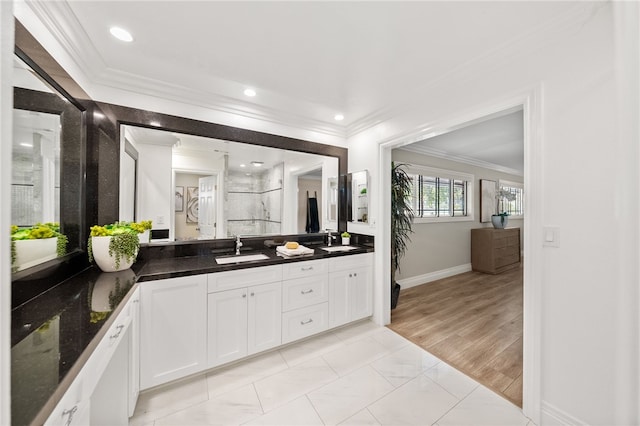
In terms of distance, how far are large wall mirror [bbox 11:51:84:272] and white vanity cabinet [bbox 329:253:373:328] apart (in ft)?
6.65

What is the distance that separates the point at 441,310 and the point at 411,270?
0.94 meters

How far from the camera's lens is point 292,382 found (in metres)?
1.92

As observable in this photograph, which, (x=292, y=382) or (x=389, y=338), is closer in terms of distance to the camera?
(x=292, y=382)

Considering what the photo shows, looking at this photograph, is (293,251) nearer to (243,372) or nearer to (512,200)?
(243,372)

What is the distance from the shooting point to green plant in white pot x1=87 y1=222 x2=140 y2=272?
170 cm

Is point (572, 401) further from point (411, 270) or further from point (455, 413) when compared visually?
point (411, 270)

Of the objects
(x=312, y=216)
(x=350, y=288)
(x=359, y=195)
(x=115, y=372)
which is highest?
(x=359, y=195)

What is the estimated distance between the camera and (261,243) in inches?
108

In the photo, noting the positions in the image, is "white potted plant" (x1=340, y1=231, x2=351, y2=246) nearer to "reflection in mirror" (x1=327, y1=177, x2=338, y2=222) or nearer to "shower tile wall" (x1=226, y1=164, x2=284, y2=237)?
"reflection in mirror" (x1=327, y1=177, x2=338, y2=222)

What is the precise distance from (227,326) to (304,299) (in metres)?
0.71

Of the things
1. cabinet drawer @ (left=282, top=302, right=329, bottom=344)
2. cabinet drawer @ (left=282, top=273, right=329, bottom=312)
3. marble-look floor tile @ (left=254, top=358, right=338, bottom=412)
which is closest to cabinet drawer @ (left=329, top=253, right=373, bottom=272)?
cabinet drawer @ (left=282, top=273, right=329, bottom=312)

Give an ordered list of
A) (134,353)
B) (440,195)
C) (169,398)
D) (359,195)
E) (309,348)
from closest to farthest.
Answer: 1. (134,353)
2. (169,398)
3. (309,348)
4. (359,195)
5. (440,195)

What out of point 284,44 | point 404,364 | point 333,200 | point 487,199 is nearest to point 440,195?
point 487,199

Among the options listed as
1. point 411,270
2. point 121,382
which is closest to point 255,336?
point 121,382
